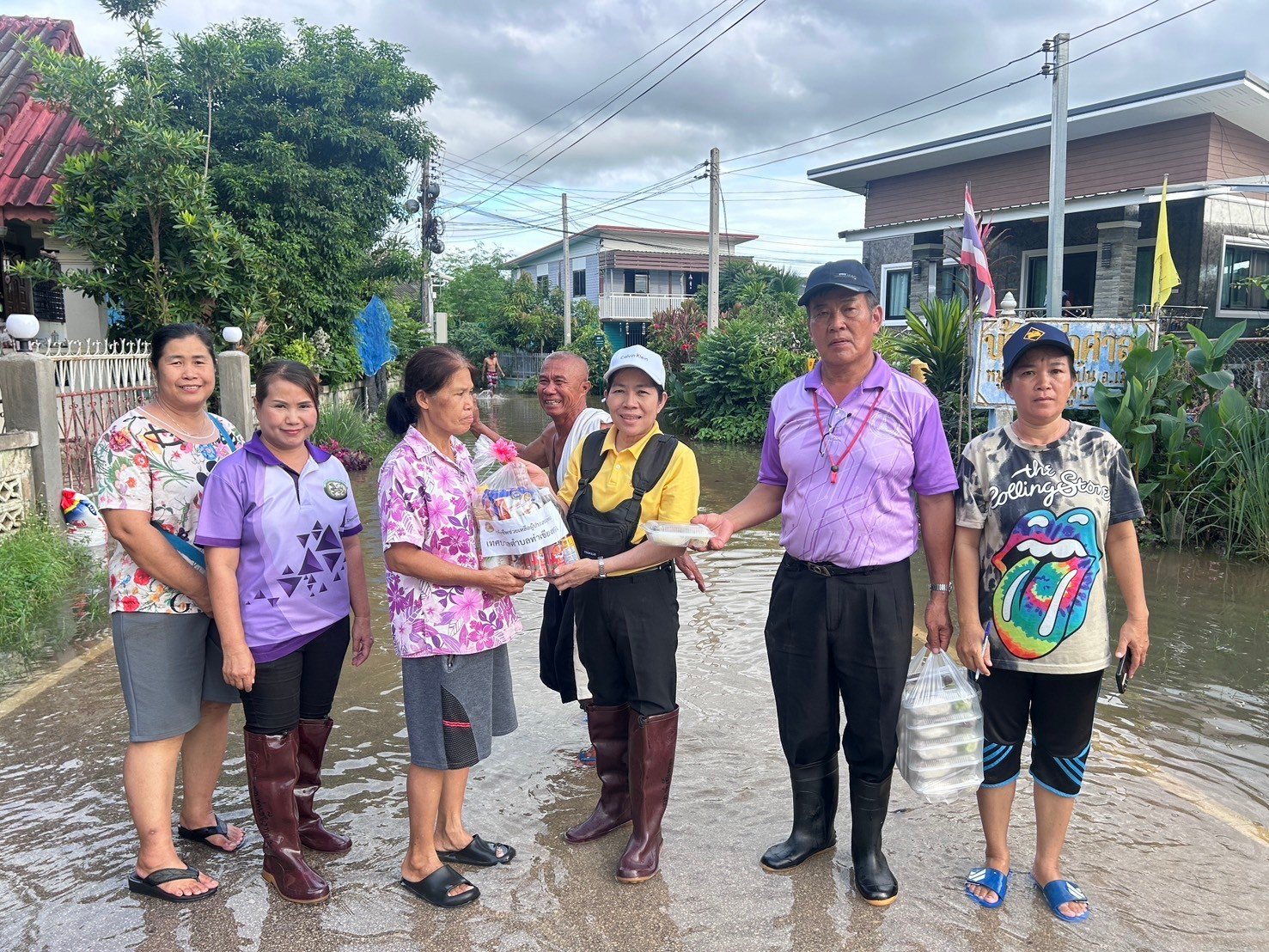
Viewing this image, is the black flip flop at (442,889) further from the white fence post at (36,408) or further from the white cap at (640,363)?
the white fence post at (36,408)

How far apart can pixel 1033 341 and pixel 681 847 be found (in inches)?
85.5

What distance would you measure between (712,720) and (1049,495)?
2.30 metres

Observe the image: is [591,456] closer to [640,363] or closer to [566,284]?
[640,363]

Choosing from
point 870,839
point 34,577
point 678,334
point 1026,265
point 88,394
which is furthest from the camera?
point 678,334

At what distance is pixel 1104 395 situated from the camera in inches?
352

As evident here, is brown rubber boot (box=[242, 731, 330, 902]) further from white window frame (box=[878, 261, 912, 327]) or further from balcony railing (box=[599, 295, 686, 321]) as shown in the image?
balcony railing (box=[599, 295, 686, 321])

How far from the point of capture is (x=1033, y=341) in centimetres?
295

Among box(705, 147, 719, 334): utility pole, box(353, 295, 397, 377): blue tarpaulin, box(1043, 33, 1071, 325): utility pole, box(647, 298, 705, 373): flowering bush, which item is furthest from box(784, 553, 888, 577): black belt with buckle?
box(647, 298, 705, 373): flowering bush

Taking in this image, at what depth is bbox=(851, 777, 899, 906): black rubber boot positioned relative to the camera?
3.09 metres

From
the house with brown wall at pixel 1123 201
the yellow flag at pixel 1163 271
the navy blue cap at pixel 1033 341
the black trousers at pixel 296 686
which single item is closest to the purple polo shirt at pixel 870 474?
the navy blue cap at pixel 1033 341

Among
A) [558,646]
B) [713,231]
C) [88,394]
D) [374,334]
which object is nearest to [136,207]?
[88,394]

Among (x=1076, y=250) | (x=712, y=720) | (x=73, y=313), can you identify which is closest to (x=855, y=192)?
(x=1076, y=250)

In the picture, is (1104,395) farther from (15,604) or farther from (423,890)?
(15,604)

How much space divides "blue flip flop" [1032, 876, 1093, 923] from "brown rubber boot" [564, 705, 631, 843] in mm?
1443
